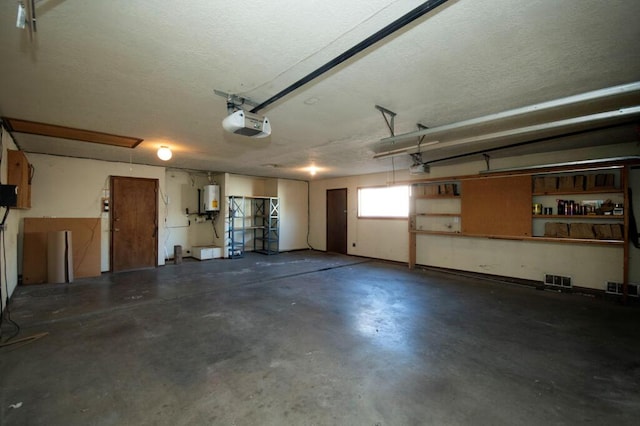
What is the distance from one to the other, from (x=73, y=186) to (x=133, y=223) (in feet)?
4.26

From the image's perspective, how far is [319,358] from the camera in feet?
8.25

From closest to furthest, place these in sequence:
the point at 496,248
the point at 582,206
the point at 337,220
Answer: the point at 582,206, the point at 496,248, the point at 337,220

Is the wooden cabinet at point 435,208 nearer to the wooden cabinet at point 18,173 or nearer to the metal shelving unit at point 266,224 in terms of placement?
the metal shelving unit at point 266,224

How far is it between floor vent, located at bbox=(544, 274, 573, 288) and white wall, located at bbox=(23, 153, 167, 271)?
28.6 ft

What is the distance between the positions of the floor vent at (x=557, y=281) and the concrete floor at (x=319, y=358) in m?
0.27

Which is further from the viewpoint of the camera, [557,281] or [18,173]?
[557,281]

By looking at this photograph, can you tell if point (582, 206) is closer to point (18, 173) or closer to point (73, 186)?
point (18, 173)

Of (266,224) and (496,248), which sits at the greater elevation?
(266,224)

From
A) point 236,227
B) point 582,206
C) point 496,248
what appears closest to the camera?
point 582,206

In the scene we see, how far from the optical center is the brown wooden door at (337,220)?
27.9 ft

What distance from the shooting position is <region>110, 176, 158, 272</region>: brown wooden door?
6027mm

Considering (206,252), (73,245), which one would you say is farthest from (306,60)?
(206,252)

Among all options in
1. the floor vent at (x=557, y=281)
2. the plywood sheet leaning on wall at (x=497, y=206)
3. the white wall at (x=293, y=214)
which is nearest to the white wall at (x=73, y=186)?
the white wall at (x=293, y=214)

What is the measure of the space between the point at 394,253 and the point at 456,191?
7.30 ft
